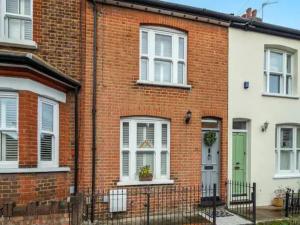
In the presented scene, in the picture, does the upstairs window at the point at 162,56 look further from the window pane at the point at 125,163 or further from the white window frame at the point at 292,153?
the white window frame at the point at 292,153

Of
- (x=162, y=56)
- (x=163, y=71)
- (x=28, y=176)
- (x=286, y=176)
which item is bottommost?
(x=286, y=176)

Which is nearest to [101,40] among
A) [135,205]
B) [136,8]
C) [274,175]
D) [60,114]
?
[136,8]

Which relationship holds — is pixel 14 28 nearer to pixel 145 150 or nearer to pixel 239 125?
pixel 145 150

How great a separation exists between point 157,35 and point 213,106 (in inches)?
119

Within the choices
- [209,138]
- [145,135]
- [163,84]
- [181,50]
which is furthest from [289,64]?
[145,135]

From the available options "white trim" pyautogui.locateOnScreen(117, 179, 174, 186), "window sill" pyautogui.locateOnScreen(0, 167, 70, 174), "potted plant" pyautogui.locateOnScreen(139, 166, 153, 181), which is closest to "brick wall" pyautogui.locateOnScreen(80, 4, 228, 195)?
"white trim" pyautogui.locateOnScreen(117, 179, 174, 186)

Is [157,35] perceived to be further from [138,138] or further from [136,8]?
[138,138]

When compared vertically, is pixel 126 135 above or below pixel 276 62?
below

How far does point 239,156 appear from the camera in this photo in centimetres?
1391

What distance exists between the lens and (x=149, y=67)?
1225cm

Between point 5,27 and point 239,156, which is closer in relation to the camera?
point 5,27

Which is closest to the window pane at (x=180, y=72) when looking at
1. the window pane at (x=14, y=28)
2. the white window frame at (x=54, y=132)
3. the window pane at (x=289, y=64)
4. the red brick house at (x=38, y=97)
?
the red brick house at (x=38, y=97)

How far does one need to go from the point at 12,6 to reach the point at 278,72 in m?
9.78

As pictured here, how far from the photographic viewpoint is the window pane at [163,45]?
489 inches
